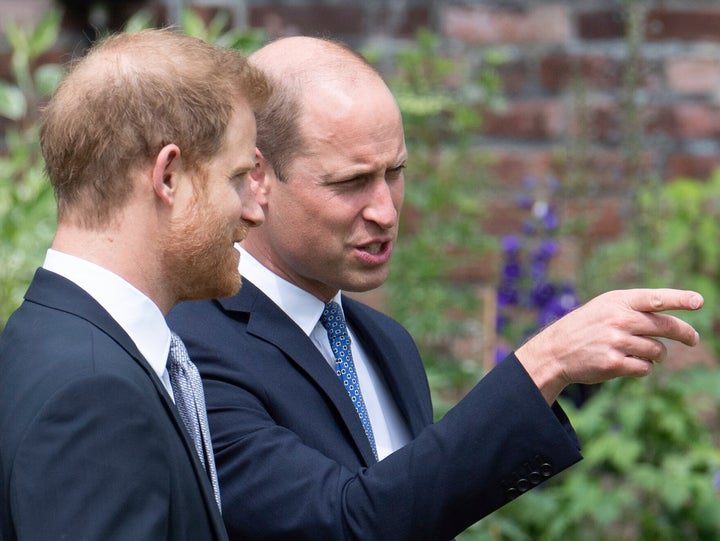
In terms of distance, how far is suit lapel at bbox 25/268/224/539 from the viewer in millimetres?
1562

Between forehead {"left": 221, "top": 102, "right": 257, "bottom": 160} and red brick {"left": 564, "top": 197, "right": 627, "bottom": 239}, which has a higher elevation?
forehead {"left": 221, "top": 102, "right": 257, "bottom": 160}

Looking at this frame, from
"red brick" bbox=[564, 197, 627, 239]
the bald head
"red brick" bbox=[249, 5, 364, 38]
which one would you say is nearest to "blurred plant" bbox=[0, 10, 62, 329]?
"red brick" bbox=[249, 5, 364, 38]

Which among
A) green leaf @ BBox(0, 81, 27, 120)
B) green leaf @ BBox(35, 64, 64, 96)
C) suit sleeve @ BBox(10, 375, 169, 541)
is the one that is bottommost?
green leaf @ BBox(0, 81, 27, 120)

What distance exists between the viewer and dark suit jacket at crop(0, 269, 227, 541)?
1.41 metres

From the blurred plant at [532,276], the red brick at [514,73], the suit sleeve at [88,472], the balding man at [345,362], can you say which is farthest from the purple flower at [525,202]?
the suit sleeve at [88,472]

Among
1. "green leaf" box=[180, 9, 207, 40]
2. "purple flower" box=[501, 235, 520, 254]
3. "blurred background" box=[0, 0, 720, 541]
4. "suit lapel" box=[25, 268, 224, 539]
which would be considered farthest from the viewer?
"purple flower" box=[501, 235, 520, 254]

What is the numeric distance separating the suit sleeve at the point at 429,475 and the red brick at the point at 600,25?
2.47 m

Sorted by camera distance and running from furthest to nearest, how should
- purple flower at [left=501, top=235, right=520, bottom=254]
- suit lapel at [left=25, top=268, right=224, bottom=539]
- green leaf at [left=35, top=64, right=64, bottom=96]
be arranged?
purple flower at [left=501, top=235, right=520, bottom=254] → green leaf at [left=35, top=64, right=64, bottom=96] → suit lapel at [left=25, top=268, right=224, bottom=539]

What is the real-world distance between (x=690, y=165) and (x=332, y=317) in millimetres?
2262

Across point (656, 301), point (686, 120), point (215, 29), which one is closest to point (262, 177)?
point (656, 301)

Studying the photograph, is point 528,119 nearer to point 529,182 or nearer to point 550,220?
point 529,182

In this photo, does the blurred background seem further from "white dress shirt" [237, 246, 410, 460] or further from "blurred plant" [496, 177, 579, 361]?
"white dress shirt" [237, 246, 410, 460]

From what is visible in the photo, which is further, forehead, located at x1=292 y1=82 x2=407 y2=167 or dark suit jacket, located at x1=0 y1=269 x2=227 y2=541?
forehead, located at x1=292 y1=82 x2=407 y2=167

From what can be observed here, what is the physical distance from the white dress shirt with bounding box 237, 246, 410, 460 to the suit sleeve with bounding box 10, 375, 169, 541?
2.51 ft
